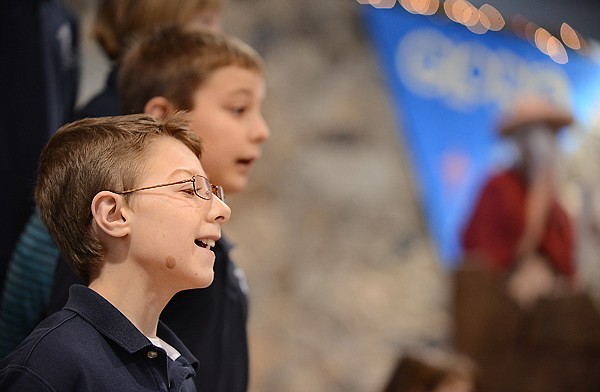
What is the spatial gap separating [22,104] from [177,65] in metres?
0.39

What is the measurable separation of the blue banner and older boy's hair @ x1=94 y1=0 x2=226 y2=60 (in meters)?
2.29

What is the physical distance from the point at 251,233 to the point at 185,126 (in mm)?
2557

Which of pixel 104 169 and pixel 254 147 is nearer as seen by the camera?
pixel 104 169

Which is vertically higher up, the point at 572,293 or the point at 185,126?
the point at 572,293

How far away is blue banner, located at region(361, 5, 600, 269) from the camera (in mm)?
4246

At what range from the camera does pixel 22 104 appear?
1733mm

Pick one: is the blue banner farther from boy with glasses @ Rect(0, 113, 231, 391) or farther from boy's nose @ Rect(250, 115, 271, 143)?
boy with glasses @ Rect(0, 113, 231, 391)

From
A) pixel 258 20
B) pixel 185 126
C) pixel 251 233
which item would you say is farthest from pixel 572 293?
pixel 185 126

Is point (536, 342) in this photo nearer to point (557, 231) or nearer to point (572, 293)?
point (572, 293)

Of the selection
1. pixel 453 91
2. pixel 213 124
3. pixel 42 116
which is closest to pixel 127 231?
pixel 213 124

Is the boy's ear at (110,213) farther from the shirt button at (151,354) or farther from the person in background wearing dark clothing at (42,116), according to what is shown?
the person in background wearing dark clothing at (42,116)

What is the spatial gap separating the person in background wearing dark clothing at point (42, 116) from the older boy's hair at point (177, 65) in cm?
9

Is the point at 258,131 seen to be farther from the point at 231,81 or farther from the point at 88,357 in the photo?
the point at 88,357

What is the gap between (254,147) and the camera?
1508mm
